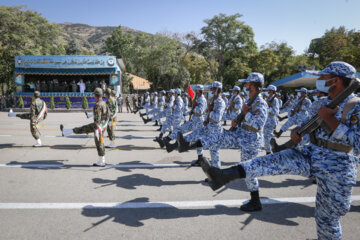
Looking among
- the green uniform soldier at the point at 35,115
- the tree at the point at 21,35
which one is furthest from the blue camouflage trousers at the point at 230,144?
the tree at the point at 21,35

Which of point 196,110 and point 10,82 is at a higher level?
point 10,82

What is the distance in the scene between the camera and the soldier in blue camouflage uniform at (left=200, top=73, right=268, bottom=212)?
3.89 metres

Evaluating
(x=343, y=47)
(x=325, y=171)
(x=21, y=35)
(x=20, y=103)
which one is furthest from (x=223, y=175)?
(x=343, y=47)

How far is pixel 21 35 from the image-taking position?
35.0 m

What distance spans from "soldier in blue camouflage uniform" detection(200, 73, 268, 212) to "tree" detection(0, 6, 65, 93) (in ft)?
133

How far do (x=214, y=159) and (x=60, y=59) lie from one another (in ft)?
94.1

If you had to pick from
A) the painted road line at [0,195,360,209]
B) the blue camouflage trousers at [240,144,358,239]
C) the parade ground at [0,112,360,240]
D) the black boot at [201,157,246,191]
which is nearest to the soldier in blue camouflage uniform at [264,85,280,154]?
the parade ground at [0,112,360,240]

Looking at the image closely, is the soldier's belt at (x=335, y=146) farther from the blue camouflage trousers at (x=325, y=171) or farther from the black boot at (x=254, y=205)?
the black boot at (x=254, y=205)

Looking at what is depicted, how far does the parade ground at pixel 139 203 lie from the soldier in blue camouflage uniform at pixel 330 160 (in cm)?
104

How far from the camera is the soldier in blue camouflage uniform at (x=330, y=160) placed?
86.0 inches

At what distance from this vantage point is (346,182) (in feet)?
7.43

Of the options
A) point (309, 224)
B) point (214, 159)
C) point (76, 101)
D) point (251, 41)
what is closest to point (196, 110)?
point (214, 159)

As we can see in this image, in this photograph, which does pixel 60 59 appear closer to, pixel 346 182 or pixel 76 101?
pixel 76 101

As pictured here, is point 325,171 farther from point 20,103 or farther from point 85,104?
point 20,103
